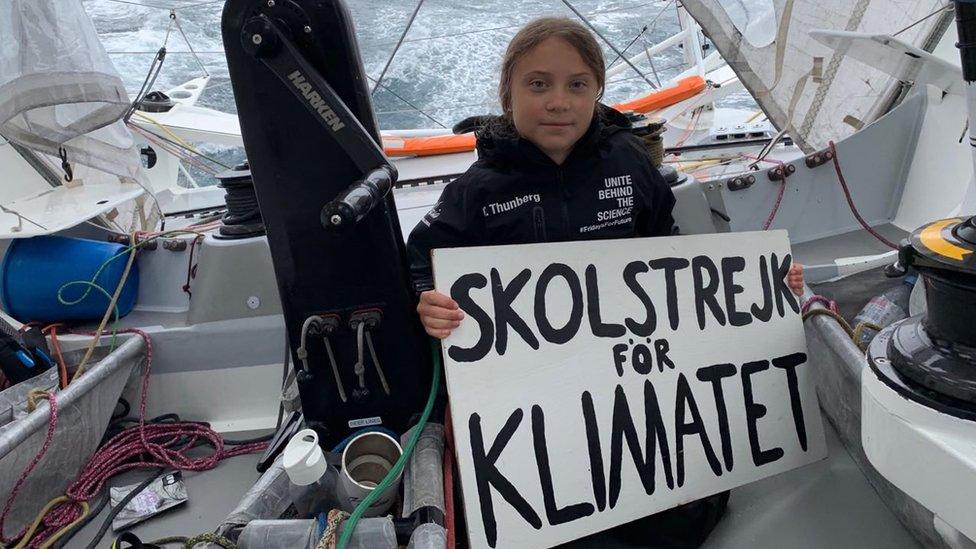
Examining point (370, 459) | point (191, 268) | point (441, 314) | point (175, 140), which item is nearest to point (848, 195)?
point (441, 314)

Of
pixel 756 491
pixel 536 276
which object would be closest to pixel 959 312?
pixel 536 276

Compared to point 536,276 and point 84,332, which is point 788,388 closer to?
point 536,276

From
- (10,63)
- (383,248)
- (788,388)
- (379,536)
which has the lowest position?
(788,388)

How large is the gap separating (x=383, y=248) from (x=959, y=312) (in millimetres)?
961

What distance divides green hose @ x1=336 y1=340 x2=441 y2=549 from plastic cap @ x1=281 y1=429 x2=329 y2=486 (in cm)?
9

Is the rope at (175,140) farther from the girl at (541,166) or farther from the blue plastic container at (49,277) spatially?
the girl at (541,166)

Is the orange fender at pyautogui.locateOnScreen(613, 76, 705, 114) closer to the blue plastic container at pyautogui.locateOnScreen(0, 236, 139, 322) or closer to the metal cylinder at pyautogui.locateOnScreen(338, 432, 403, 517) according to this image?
the blue plastic container at pyautogui.locateOnScreen(0, 236, 139, 322)

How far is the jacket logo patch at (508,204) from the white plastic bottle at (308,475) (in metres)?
0.58

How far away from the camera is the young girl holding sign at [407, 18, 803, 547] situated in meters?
1.39

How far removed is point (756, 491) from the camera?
1525 mm

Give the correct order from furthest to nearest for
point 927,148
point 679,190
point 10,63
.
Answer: point 927,148 → point 679,190 → point 10,63

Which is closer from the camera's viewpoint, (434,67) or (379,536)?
(379,536)

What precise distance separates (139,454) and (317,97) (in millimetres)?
1242

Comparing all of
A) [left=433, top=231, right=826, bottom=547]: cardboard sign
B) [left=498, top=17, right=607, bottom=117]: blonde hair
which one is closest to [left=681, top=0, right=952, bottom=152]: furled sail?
[left=498, top=17, right=607, bottom=117]: blonde hair
